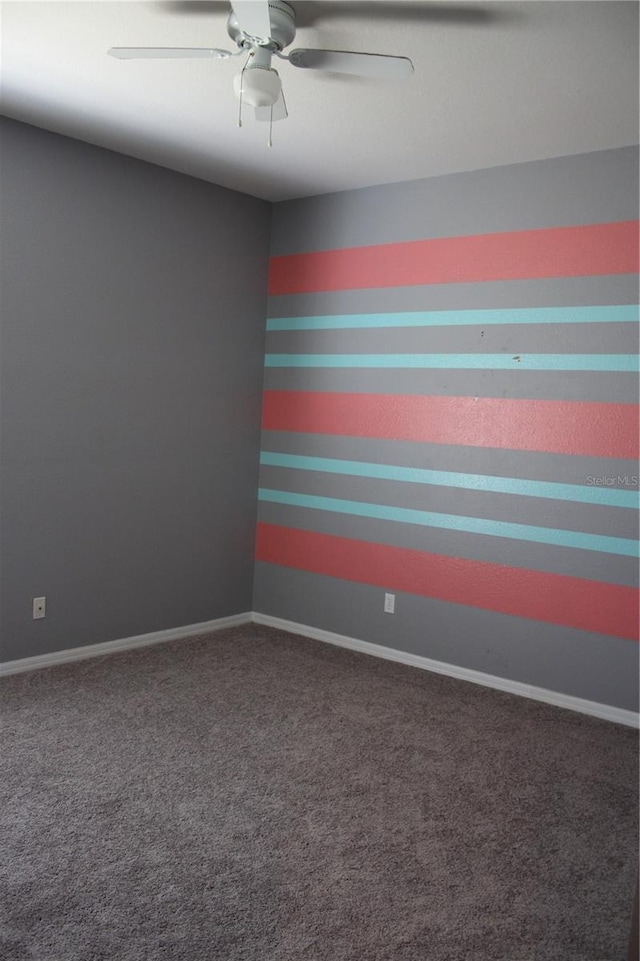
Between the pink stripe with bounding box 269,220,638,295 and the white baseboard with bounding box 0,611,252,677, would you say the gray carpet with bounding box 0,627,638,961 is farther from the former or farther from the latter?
the pink stripe with bounding box 269,220,638,295

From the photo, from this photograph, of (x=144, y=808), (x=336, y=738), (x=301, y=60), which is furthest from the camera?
(x=336, y=738)

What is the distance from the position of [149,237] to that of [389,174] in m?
1.28

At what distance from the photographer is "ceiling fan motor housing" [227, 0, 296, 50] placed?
2.44m

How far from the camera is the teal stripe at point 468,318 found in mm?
3557

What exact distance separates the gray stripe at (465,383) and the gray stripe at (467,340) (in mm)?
106

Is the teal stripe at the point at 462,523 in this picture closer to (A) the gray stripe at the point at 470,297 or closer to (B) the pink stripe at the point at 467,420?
(B) the pink stripe at the point at 467,420

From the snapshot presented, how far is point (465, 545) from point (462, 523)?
0.11 meters

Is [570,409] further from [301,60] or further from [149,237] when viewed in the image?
[149,237]

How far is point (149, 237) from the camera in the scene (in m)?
4.15

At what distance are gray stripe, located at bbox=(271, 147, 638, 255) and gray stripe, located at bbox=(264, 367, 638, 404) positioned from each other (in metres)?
0.69

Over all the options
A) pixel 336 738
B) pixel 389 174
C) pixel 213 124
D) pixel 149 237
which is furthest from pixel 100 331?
pixel 336 738

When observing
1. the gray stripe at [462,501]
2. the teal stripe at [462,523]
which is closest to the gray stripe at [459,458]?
the gray stripe at [462,501]

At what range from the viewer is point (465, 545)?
159 inches

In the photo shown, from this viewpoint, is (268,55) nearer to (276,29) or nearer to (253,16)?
(276,29)
